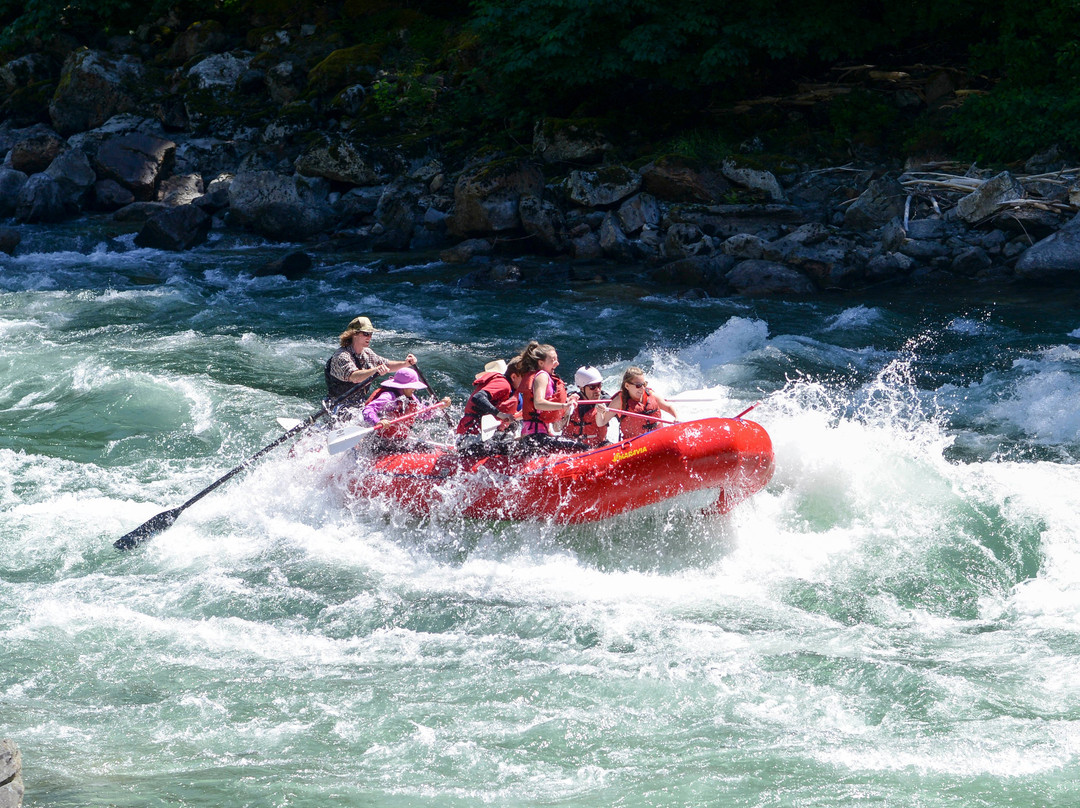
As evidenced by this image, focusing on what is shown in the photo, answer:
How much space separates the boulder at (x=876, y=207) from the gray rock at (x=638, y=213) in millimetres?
2593

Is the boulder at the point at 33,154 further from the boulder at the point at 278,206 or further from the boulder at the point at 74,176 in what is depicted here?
the boulder at the point at 278,206

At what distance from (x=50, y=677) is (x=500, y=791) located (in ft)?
7.96

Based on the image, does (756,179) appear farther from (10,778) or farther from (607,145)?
(10,778)

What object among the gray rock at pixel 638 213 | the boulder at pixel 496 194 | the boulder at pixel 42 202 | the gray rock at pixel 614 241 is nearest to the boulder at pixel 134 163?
the boulder at pixel 42 202

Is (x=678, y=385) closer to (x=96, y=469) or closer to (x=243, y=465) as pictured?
(x=243, y=465)

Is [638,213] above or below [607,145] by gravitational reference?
below

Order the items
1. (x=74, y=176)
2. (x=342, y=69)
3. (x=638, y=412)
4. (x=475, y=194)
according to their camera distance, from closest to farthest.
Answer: (x=638, y=412)
(x=475, y=194)
(x=74, y=176)
(x=342, y=69)

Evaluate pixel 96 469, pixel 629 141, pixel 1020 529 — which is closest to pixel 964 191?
pixel 629 141

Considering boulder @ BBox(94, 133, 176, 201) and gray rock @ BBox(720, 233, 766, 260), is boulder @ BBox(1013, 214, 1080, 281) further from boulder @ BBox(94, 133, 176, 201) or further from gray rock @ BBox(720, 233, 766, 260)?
boulder @ BBox(94, 133, 176, 201)

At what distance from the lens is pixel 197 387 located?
388 inches

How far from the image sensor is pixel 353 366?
7.57m

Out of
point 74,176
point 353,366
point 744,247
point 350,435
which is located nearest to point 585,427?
point 350,435

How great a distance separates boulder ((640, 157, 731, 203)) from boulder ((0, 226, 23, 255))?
971 centimetres

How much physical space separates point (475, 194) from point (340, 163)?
322cm
